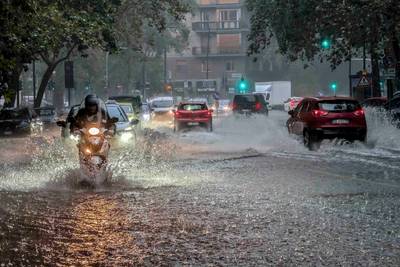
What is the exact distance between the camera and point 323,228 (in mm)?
8430

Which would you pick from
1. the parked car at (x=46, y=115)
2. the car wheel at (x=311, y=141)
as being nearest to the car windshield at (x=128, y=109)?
the parked car at (x=46, y=115)

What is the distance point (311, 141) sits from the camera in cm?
2181

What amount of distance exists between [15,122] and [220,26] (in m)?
66.2

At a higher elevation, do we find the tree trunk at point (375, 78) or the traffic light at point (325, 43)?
the traffic light at point (325, 43)

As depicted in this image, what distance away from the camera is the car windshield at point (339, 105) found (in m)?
21.7

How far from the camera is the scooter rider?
1239 cm

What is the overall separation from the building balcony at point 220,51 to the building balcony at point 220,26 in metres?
2.44

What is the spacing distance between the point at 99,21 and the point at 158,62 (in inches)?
2434

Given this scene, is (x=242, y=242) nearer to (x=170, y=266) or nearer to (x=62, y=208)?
(x=170, y=266)

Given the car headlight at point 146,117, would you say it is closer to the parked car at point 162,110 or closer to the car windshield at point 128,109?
the parked car at point 162,110

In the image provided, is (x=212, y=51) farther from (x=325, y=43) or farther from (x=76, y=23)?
(x=76, y=23)

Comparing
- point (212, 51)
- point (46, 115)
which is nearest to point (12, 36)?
point (46, 115)

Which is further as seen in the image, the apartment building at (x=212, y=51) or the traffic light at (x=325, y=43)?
the apartment building at (x=212, y=51)

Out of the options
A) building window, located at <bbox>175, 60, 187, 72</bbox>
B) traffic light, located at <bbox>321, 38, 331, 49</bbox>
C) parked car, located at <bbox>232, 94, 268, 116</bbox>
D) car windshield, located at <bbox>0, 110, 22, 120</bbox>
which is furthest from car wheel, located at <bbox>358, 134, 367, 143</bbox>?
building window, located at <bbox>175, 60, 187, 72</bbox>
